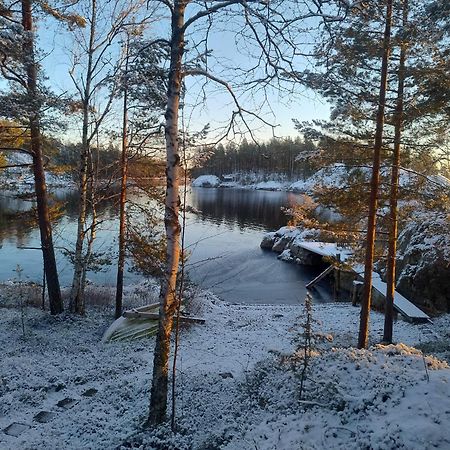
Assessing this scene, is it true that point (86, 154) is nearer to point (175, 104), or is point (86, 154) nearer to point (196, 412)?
point (175, 104)

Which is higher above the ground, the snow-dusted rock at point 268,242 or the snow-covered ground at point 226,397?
the snow-covered ground at point 226,397

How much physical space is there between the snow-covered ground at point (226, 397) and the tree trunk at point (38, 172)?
1.78 m

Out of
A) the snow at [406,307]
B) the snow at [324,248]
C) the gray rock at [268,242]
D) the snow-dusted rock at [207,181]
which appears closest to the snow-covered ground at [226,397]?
the snow at [406,307]

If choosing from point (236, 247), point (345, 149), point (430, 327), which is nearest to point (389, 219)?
point (345, 149)

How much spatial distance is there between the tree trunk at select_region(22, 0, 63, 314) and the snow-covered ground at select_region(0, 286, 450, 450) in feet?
5.85

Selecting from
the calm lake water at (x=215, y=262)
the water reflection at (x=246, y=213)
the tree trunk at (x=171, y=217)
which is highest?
the tree trunk at (x=171, y=217)

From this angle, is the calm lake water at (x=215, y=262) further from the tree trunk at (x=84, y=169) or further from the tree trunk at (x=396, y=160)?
the tree trunk at (x=396, y=160)

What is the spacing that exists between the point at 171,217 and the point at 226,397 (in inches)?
133

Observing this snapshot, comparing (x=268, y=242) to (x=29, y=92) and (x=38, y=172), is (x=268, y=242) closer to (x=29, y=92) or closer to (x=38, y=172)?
(x=38, y=172)

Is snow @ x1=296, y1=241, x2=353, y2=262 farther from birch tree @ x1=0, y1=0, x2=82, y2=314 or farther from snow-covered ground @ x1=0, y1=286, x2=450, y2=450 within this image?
birch tree @ x1=0, y1=0, x2=82, y2=314

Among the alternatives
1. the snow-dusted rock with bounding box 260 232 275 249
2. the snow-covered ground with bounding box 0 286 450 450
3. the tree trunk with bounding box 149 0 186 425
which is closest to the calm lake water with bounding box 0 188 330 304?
the snow-dusted rock with bounding box 260 232 275 249

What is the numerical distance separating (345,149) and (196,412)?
680cm

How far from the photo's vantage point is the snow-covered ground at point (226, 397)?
4211mm

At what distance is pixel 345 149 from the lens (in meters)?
9.15
